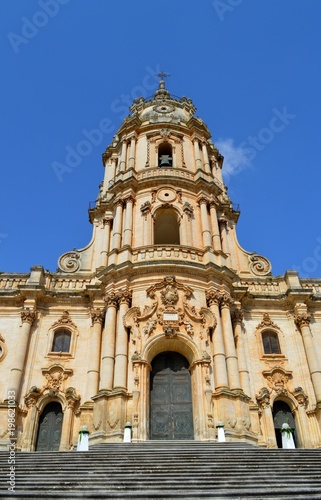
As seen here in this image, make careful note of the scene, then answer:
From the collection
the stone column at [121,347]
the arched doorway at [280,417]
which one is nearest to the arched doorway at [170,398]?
the stone column at [121,347]

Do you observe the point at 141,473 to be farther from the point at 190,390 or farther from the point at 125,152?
the point at 125,152

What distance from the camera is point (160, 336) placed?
20.6 metres

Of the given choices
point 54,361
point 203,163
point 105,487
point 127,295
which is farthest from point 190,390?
point 203,163

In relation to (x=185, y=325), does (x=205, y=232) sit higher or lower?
higher

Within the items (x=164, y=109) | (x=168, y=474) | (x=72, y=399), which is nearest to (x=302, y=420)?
(x=72, y=399)

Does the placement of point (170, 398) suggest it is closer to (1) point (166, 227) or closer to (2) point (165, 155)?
(1) point (166, 227)

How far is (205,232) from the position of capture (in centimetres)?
2517

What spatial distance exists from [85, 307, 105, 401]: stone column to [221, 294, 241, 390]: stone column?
6.42 meters

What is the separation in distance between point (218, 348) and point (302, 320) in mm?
5943

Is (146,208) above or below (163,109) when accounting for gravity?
below

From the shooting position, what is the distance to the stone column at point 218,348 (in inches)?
776

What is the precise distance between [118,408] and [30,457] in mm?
6137

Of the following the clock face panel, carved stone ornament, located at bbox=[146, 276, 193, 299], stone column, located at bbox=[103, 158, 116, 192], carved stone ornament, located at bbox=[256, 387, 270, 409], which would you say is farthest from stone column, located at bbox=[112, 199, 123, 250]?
Result: carved stone ornament, located at bbox=[256, 387, 270, 409]

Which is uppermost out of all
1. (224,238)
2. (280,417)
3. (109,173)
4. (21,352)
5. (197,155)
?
(109,173)
